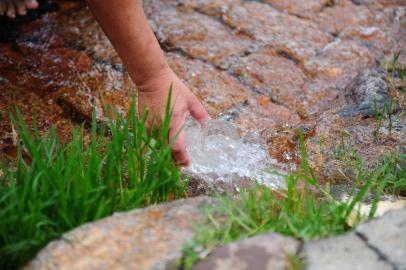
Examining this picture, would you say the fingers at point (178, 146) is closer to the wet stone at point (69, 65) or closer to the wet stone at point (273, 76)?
the wet stone at point (69, 65)

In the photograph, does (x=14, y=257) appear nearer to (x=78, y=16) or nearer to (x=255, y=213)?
(x=255, y=213)

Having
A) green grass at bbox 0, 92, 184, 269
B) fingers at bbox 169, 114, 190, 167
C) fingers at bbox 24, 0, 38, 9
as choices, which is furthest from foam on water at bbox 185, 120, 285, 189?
fingers at bbox 24, 0, 38, 9

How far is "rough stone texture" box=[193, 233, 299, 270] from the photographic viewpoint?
149 cm

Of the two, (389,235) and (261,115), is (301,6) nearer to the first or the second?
(261,115)

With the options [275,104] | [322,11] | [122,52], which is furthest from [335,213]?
[322,11]

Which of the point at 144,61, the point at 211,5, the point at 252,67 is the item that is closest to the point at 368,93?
the point at 252,67

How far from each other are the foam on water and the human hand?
12 cm

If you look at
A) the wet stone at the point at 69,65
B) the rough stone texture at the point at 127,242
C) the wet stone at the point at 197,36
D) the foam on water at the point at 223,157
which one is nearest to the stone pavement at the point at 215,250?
the rough stone texture at the point at 127,242

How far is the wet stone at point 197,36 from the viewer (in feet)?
11.5

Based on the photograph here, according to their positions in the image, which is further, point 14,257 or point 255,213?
point 255,213

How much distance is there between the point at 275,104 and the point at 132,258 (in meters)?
1.77

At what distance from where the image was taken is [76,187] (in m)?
1.81

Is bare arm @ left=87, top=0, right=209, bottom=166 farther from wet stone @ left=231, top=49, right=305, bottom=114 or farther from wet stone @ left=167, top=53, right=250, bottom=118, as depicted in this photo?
wet stone @ left=231, top=49, right=305, bottom=114

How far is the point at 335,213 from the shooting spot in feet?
5.82
